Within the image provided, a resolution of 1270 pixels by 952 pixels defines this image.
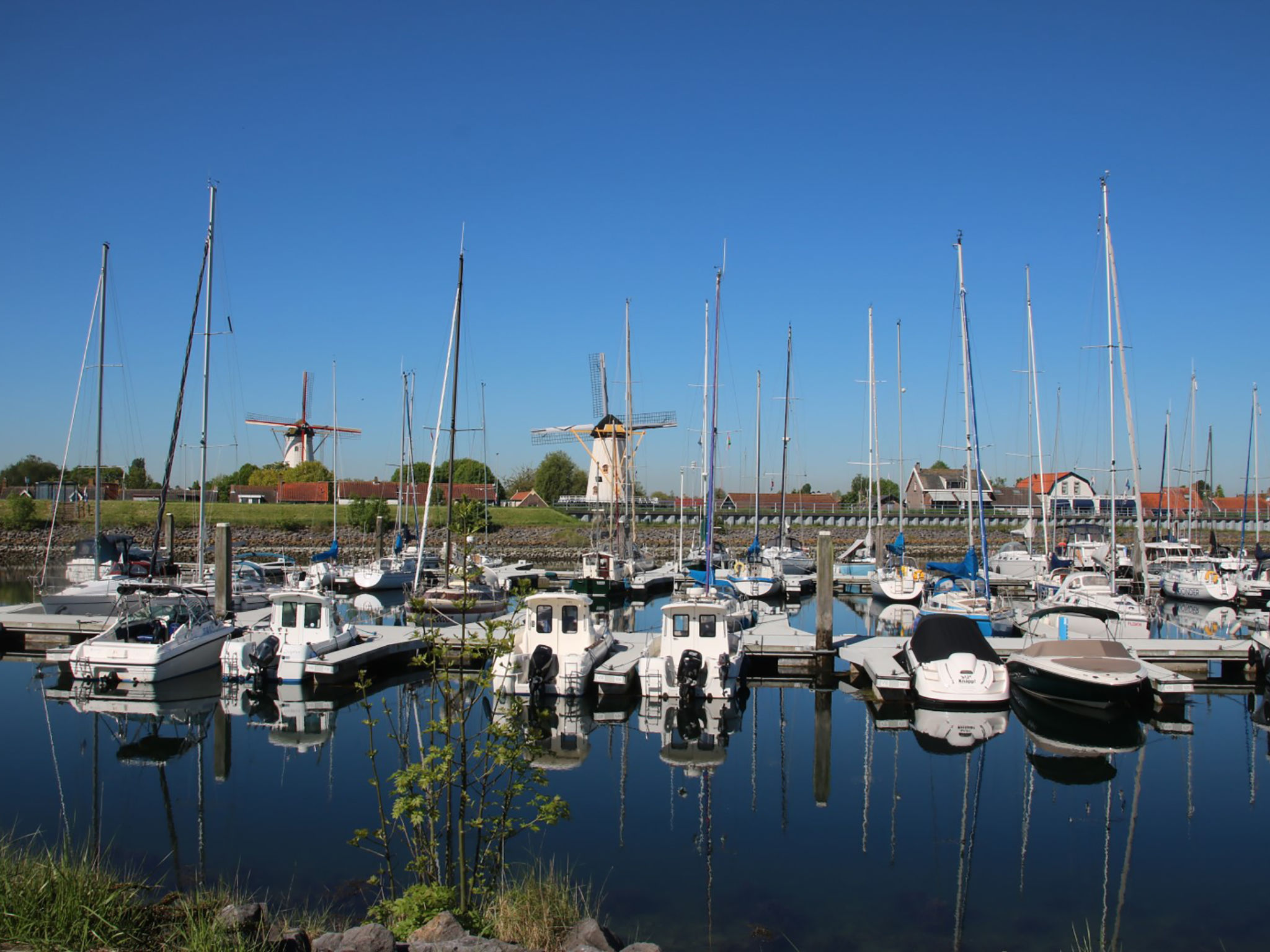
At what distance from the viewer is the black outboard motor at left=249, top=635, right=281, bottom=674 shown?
25.7m

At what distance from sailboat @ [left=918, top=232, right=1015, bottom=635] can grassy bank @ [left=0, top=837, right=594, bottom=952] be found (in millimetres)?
21939

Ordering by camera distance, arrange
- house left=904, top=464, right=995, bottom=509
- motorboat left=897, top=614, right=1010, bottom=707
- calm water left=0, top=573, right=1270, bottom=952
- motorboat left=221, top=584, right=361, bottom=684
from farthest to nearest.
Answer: house left=904, top=464, right=995, bottom=509 → motorboat left=221, top=584, right=361, bottom=684 → motorboat left=897, top=614, right=1010, bottom=707 → calm water left=0, top=573, right=1270, bottom=952

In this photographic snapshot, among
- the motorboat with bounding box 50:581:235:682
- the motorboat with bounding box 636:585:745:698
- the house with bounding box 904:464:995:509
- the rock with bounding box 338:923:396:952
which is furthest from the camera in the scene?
the house with bounding box 904:464:995:509

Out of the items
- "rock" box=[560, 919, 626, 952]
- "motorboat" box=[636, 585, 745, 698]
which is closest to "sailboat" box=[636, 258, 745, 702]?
"motorboat" box=[636, 585, 745, 698]

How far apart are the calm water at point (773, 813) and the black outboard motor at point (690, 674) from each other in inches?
23.0

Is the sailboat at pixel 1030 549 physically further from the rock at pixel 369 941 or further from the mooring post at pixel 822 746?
the rock at pixel 369 941

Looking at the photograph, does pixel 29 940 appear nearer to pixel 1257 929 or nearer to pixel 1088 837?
pixel 1257 929

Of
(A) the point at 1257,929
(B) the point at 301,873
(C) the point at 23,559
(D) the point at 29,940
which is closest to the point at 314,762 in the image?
(B) the point at 301,873

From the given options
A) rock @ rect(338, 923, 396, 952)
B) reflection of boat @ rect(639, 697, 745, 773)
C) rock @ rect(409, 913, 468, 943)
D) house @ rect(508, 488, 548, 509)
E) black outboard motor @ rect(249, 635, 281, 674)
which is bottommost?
reflection of boat @ rect(639, 697, 745, 773)

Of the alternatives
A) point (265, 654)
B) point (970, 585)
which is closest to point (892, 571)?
point (970, 585)

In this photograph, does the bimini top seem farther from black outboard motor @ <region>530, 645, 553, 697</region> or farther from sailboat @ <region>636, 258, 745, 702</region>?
black outboard motor @ <region>530, 645, 553, 697</region>

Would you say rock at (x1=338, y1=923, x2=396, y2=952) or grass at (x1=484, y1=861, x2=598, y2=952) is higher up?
rock at (x1=338, y1=923, x2=396, y2=952)

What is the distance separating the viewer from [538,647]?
2444 centimetres

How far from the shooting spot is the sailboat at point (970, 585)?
107 feet
